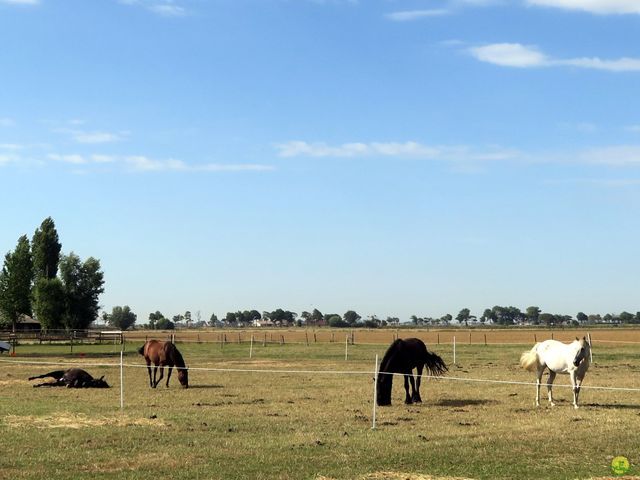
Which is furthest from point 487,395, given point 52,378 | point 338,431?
point 52,378

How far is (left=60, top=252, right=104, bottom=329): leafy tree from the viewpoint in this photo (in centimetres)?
9019

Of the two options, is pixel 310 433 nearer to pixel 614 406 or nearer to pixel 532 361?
pixel 532 361

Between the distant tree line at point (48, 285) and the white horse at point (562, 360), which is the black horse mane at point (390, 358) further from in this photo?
the distant tree line at point (48, 285)

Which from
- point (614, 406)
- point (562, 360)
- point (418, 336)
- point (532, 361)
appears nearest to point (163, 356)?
point (532, 361)

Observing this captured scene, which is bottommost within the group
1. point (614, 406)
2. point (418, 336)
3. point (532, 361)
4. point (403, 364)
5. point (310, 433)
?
point (418, 336)

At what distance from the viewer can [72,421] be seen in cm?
1758

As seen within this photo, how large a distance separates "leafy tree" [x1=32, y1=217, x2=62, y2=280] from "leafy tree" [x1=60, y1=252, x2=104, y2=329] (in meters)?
2.58

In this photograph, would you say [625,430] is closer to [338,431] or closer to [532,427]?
[532,427]

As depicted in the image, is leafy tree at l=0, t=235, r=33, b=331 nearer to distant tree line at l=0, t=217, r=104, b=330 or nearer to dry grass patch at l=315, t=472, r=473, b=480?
distant tree line at l=0, t=217, r=104, b=330

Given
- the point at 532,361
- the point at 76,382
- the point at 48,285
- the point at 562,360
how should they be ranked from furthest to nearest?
the point at 48,285, the point at 76,382, the point at 532,361, the point at 562,360

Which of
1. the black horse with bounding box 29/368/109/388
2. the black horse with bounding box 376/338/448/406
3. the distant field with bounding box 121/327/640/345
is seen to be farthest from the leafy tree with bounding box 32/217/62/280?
the black horse with bounding box 376/338/448/406

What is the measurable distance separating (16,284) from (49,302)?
7.59 m

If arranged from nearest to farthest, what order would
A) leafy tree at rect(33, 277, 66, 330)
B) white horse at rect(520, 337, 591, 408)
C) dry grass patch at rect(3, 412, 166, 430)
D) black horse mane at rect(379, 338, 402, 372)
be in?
1. dry grass patch at rect(3, 412, 166, 430)
2. white horse at rect(520, 337, 591, 408)
3. black horse mane at rect(379, 338, 402, 372)
4. leafy tree at rect(33, 277, 66, 330)

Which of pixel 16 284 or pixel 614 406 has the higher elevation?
pixel 16 284
